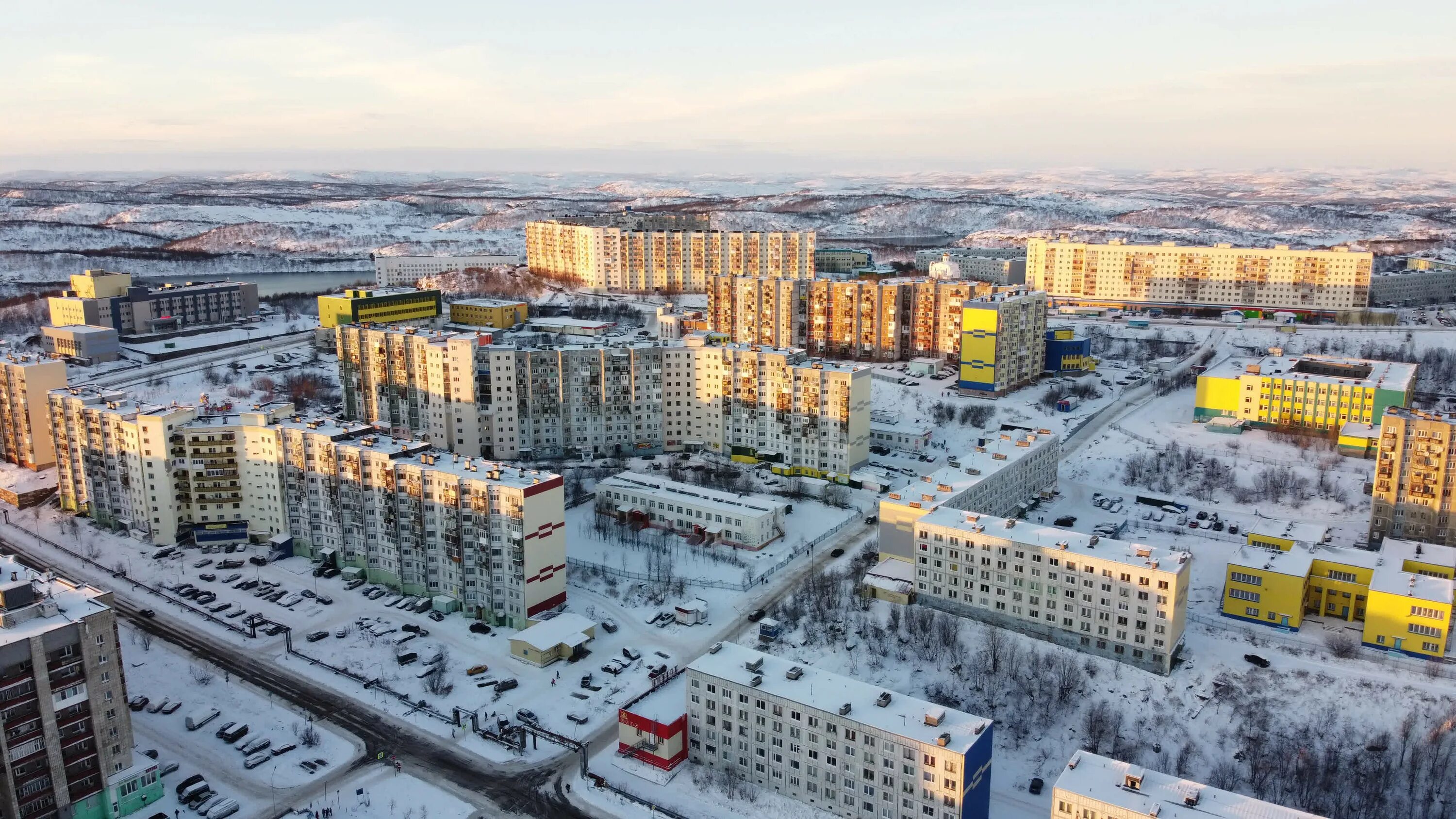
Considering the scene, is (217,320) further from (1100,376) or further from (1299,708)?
(1299,708)

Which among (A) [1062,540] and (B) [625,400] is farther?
(B) [625,400]

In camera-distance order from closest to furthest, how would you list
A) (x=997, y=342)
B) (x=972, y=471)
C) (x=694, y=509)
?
1. (x=972, y=471)
2. (x=694, y=509)
3. (x=997, y=342)

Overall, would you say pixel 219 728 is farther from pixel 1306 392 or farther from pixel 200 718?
pixel 1306 392

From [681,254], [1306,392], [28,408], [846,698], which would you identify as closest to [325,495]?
[28,408]

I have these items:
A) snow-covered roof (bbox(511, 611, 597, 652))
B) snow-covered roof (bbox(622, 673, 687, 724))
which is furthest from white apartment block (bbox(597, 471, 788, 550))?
snow-covered roof (bbox(622, 673, 687, 724))

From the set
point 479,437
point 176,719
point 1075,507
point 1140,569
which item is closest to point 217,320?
point 479,437
